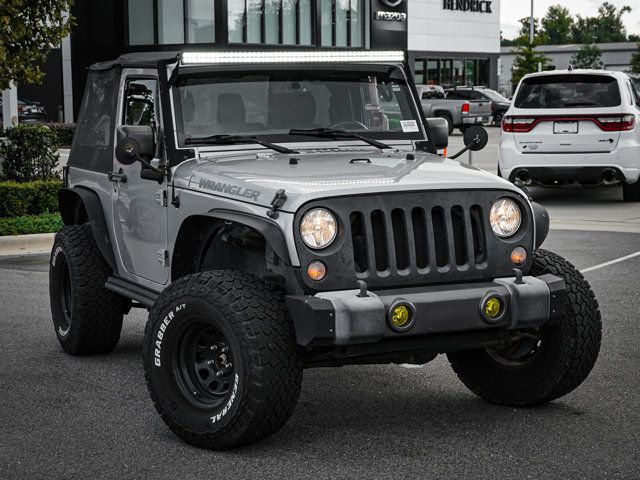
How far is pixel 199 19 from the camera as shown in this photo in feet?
154

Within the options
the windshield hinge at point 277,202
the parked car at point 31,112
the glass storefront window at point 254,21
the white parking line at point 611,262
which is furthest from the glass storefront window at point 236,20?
the windshield hinge at point 277,202

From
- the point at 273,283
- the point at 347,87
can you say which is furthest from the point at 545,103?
the point at 273,283

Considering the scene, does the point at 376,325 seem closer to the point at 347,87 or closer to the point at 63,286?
the point at 347,87

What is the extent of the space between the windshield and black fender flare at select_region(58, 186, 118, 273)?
116 cm

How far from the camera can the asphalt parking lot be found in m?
5.14

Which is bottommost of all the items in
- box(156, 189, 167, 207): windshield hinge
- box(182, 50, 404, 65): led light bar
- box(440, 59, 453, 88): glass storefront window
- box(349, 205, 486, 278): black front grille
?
box(349, 205, 486, 278): black front grille

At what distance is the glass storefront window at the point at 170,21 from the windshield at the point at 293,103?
41.2 m

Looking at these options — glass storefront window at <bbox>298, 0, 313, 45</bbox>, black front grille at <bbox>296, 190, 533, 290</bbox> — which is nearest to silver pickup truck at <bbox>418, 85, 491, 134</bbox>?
glass storefront window at <bbox>298, 0, 313, 45</bbox>

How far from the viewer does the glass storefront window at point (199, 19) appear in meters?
46.8

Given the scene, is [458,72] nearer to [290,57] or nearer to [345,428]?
[290,57]

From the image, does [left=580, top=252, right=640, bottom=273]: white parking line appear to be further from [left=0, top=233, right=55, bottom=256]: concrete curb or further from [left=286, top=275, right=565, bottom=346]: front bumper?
[left=0, top=233, right=55, bottom=256]: concrete curb

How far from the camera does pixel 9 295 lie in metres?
9.98

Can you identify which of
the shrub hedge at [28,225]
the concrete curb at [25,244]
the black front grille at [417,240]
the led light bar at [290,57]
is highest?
the led light bar at [290,57]

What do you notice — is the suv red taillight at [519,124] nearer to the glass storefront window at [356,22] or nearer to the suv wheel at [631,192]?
the suv wheel at [631,192]
